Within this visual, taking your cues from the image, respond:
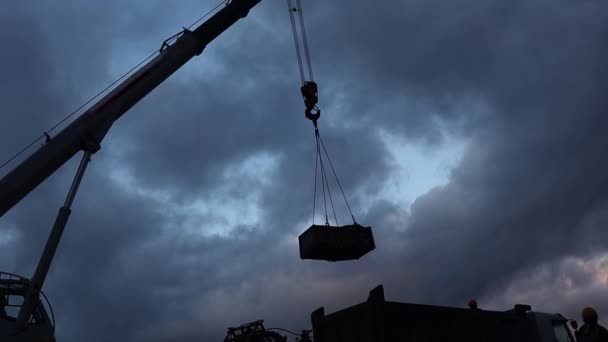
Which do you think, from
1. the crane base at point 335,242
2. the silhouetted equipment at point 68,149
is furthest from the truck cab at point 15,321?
the crane base at point 335,242

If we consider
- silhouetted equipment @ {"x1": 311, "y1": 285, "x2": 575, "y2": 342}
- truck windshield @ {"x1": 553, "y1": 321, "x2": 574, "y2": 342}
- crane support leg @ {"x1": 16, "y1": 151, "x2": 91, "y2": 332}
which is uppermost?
crane support leg @ {"x1": 16, "y1": 151, "x2": 91, "y2": 332}

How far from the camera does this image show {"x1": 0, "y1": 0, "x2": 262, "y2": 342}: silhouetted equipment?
32.4 ft

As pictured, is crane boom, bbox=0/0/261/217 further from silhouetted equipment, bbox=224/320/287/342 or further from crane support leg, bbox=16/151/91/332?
silhouetted equipment, bbox=224/320/287/342

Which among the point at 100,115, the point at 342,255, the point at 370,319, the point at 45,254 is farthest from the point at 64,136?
the point at 370,319

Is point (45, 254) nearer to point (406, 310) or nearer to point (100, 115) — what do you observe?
point (100, 115)

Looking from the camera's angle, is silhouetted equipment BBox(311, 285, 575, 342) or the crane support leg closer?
silhouetted equipment BBox(311, 285, 575, 342)

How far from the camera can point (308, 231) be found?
A: 1092cm

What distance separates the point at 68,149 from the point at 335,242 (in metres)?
6.38

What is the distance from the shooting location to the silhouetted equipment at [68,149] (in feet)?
32.4

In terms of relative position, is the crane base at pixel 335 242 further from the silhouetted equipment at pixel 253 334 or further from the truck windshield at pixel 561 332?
the silhouetted equipment at pixel 253 334

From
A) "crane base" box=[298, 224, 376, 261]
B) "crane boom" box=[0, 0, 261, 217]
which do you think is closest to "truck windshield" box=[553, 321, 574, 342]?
"crane base" box=[298, 224, 376, 261]

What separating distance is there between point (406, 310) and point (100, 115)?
863 centimetres

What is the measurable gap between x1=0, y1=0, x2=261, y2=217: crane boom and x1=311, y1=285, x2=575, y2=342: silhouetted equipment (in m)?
6.75

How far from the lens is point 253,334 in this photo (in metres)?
19.1
